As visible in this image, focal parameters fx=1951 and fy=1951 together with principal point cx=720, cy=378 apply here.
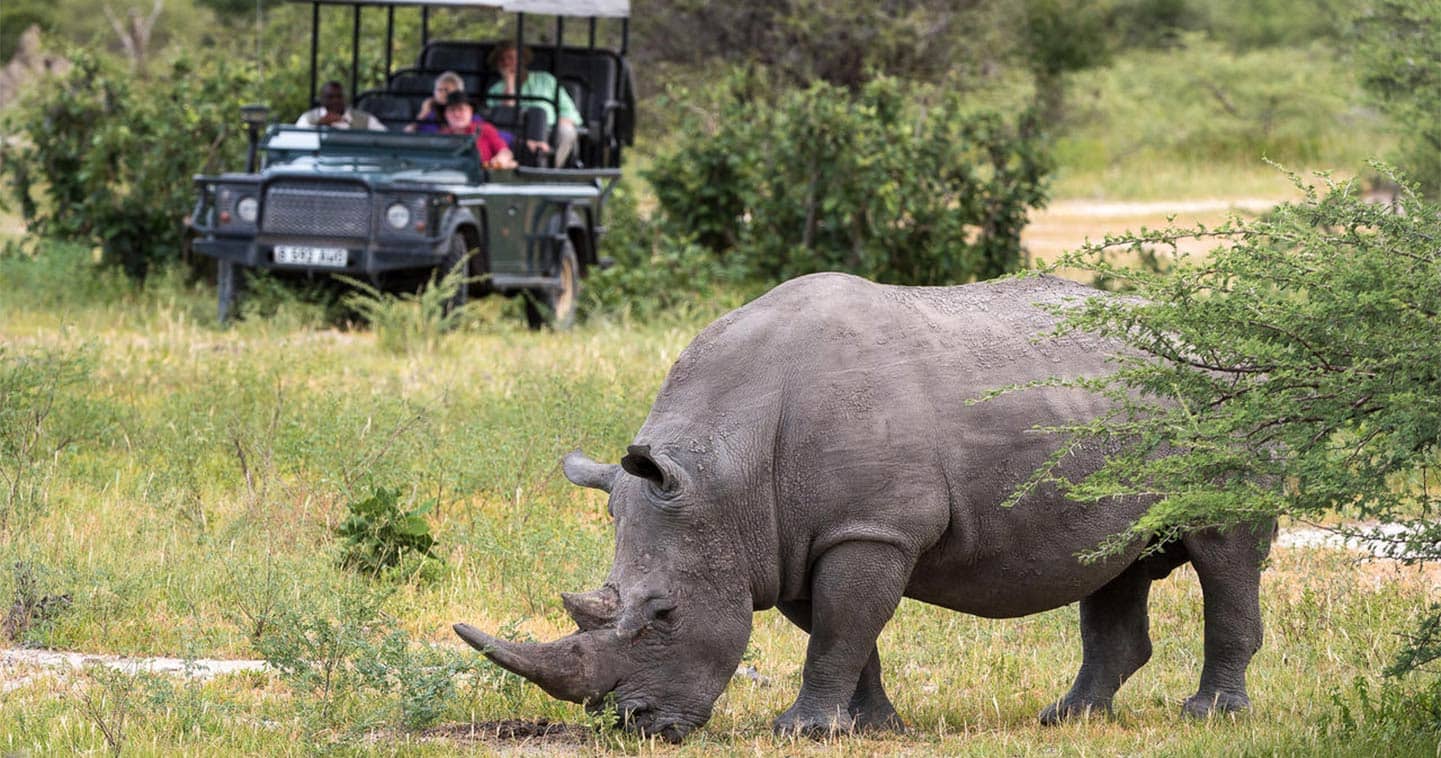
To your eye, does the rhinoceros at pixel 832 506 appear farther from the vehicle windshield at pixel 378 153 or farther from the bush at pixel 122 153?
the bush at pixel 122 153

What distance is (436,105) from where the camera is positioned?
16.0 m

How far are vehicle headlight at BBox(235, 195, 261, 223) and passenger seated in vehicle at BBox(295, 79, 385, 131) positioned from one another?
52.8 inches

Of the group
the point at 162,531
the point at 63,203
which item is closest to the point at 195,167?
the point at 63,203

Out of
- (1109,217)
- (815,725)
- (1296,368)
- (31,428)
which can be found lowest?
(1109,217)

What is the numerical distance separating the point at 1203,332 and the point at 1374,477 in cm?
64

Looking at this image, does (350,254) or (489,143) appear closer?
(350,254)

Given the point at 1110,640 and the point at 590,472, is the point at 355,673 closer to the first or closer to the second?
the point at 590,472

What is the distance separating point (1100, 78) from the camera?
3809cm

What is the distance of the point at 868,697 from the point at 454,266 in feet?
27.5

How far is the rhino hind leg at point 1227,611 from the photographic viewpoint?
6.31m

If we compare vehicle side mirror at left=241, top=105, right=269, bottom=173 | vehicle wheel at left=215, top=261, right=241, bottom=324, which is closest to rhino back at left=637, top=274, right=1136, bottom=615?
vehicle wheel at left=215, top=261, right=241, bottom=324

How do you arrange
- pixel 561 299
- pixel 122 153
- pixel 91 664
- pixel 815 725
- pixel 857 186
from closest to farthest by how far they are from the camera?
pixel 815 725
pixel 91 664
pixel 561 299
pixel 122 153
pixel 857 186

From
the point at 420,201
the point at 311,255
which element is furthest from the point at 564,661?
the point at 311,255

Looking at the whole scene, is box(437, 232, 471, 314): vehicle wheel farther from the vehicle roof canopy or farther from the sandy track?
the sandy track
